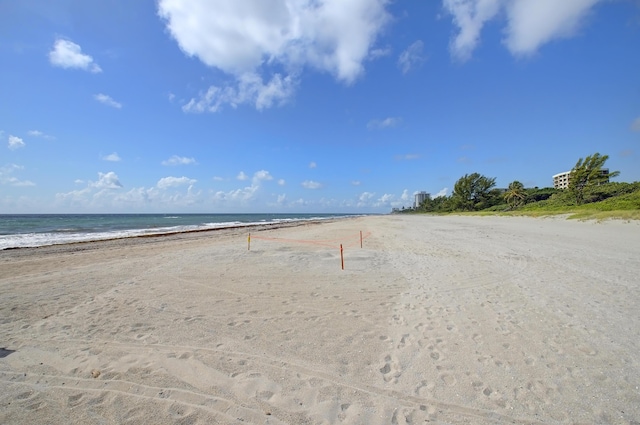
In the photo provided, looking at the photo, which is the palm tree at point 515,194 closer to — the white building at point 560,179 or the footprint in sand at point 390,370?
the white building at point 560,179

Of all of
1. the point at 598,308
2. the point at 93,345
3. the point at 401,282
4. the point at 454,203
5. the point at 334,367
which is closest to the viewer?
the point at 334,367

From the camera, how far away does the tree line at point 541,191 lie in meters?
43.2

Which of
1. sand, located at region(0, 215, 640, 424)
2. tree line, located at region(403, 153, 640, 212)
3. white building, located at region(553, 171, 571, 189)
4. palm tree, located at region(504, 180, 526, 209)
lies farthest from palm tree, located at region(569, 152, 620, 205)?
white building, located at region(553, 171, 571, 189)

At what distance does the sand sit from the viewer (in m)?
3.13

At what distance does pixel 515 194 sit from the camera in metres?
66.7

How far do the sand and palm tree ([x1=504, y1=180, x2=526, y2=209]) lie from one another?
69559 millimetres

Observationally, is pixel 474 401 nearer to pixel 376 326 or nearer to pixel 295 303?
pixel 376 326

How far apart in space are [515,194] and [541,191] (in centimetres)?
1562

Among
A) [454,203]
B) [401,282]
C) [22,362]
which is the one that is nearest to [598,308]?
[401,282]

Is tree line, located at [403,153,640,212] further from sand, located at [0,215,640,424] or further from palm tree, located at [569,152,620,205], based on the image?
sand, located at [0,215,640,424]

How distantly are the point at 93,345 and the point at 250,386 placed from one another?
10.2 feet

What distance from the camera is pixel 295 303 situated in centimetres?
650

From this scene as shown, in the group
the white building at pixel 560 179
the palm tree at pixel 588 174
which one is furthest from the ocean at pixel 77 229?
the white building at pixel 560 179

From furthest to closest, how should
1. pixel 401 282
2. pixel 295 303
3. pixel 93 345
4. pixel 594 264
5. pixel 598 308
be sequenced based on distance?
pixel 594 264
pixel 401 282
pixel 295 303
pixel 598 308
pixel 93 345
